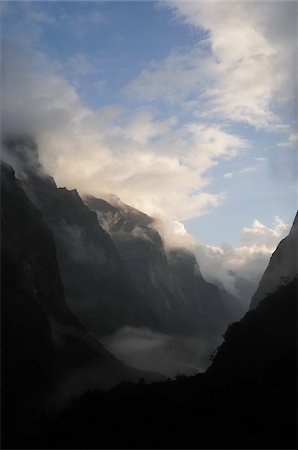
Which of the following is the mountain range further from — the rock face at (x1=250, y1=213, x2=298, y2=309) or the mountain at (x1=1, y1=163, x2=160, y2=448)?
the rock face at (x1=250, y1=213, x2=298, y2=309)

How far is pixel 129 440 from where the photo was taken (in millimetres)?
58094

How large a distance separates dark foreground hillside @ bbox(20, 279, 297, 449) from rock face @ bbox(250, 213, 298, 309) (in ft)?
97.1

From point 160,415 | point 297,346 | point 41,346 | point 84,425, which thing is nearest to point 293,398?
point 297,346

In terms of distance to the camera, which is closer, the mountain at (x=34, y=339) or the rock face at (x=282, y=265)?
the mountain at (x=34, y=339)

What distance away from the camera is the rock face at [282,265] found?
405ft

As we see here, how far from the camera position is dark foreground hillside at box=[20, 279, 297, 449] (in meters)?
55.7

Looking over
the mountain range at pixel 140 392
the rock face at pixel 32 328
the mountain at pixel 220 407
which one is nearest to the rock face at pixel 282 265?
the mountain range at pixel 140 392

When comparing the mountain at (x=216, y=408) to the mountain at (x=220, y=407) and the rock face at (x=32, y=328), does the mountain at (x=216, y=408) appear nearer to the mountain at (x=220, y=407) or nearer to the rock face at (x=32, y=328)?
the mountain at (x=220, y=407)

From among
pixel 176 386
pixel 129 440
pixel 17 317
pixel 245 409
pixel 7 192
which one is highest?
pixel 7 192

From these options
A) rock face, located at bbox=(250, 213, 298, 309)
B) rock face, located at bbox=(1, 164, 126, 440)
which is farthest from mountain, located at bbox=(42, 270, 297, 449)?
rock face, located at bbox=(250, 213, 298, 309)

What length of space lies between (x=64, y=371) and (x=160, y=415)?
37.3 metres

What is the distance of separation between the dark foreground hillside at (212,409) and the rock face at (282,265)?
97.1 feet

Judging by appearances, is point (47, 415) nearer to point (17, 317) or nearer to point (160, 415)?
point (17, 317)

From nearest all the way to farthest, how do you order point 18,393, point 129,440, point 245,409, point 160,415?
1. point 129,440
2. point 245,409
3. point 160,415
4. point 18,393
